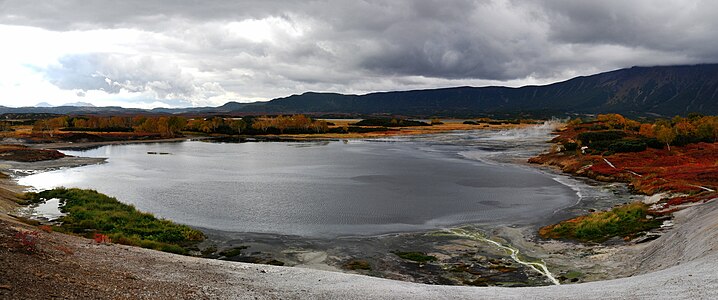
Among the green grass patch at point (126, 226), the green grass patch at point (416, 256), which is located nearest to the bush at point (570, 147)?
the green grass patch at point (416, 256)

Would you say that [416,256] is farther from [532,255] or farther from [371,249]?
[532,255]

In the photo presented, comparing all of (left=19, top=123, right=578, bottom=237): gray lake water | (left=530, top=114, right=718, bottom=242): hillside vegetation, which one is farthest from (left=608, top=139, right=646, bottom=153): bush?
(left=19, top=123, right=578, bottom=237): gray lake water

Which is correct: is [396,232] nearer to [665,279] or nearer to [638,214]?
[638,214]

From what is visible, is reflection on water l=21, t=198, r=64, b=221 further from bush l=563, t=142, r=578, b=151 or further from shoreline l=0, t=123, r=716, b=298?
bush l=563, t=142, r=578, b=151

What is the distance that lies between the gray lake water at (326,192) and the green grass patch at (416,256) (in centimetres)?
536

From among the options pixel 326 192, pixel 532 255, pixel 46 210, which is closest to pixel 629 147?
pixel 326 192

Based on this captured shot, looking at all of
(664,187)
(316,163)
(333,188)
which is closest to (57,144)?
(316,163)

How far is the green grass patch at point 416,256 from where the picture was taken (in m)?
22.9

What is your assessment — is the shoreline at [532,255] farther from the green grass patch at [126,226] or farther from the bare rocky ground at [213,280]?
the green grass patch at [126,226]

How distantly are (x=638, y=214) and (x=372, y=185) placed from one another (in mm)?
27189

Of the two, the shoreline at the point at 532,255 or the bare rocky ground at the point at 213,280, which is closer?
the bare rocky ground at the point at 213,280

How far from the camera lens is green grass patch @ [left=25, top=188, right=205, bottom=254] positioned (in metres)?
22.8

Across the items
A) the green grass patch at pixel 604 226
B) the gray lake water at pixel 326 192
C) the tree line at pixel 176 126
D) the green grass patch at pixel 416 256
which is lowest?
the gray lake water at pixel 326 192

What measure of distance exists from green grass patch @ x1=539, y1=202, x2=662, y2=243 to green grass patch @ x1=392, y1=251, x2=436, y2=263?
8471 mm
